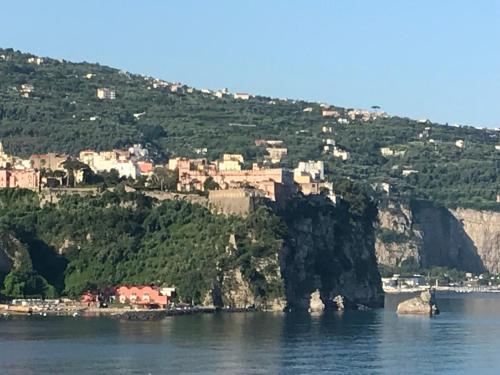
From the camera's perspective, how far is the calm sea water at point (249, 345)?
6116cm

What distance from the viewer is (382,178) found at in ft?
508

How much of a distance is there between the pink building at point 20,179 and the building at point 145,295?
11.8 metres

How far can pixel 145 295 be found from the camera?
282ft

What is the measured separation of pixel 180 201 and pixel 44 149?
45.5 metres

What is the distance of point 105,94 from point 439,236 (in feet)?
102

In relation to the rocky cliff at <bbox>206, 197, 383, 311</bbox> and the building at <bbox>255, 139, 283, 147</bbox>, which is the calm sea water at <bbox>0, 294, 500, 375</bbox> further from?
the building at <bbox>255, 139, 283, 147</bbox>

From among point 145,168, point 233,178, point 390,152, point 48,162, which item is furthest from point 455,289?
point 48,162

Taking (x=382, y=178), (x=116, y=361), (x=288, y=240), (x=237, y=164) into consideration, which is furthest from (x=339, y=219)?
(x=382, y=178)

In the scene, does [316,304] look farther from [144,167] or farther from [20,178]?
[144,167]

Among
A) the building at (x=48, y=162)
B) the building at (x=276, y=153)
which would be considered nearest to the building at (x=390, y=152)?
the building at (x=276, y=153)

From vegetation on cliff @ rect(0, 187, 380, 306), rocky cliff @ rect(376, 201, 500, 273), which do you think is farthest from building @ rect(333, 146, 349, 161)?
vegetation on cliff @ rect(0, 187, 380, 306)

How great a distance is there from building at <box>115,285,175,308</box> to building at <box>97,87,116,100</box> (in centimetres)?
7777

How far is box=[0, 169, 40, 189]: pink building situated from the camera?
97.4 m

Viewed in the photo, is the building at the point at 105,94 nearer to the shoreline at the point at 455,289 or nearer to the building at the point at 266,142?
the building at the point at 266,142
